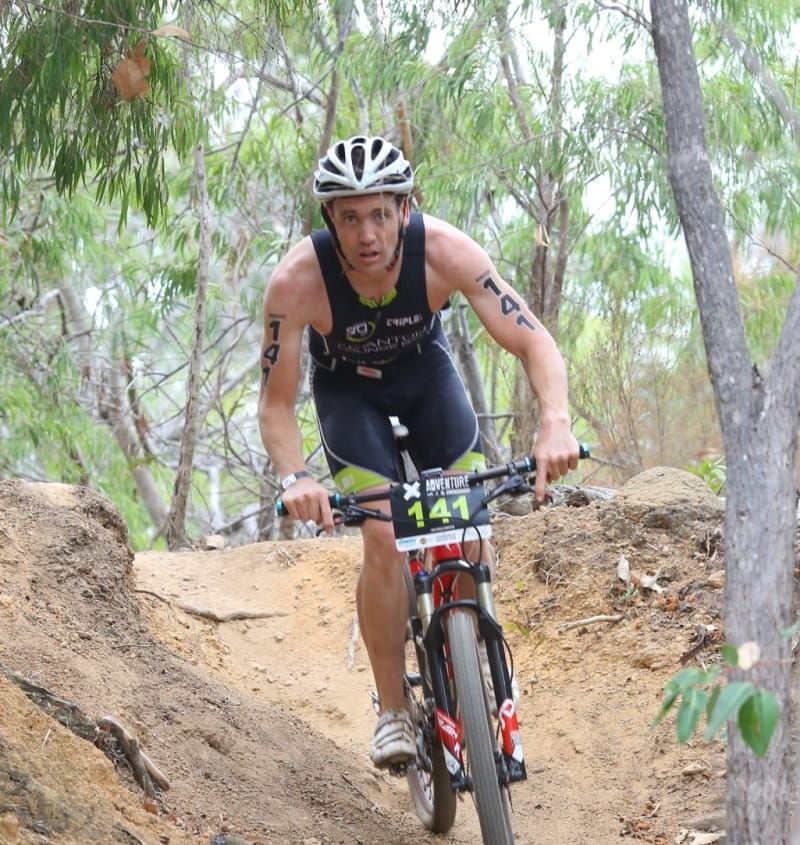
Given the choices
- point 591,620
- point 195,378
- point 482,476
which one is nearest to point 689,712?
point 482,476

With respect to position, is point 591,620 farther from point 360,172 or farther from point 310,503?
point 360,172

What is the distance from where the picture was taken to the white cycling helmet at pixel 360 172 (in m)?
3.96

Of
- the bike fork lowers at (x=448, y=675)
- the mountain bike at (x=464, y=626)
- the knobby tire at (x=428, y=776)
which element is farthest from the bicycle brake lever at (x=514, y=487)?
the knobby tire at (x=428, y=776)

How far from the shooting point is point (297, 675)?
21.6 feet

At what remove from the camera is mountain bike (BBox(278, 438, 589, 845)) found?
11.7 feet

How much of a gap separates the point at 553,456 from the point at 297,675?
3.37m

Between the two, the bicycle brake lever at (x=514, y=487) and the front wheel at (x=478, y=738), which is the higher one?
the bicycle brake lever at (x=514, y=487)

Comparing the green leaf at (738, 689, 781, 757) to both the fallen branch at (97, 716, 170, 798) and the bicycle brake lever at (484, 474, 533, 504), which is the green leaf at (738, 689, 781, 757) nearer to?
the bicycle brake lever at (484, 474, 533, 504)

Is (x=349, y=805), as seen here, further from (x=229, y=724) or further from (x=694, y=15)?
(x=694, y=15)

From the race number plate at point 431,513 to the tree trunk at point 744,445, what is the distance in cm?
80

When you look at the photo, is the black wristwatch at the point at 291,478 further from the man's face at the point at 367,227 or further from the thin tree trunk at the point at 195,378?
the thin tree trunk at the point at 195,378

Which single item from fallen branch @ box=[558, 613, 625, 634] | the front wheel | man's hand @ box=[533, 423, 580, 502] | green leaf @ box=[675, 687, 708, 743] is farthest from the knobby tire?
green leaf @ box=[675, 687, 708, 743]

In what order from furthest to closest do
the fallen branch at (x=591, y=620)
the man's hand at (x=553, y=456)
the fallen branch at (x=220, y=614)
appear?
1. the fallen branch at (x=220, y=614)
2. the fallen branch at (x=591, y=620)
3. the man's hand at (x=553, y=456)

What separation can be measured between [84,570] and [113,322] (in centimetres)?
761
